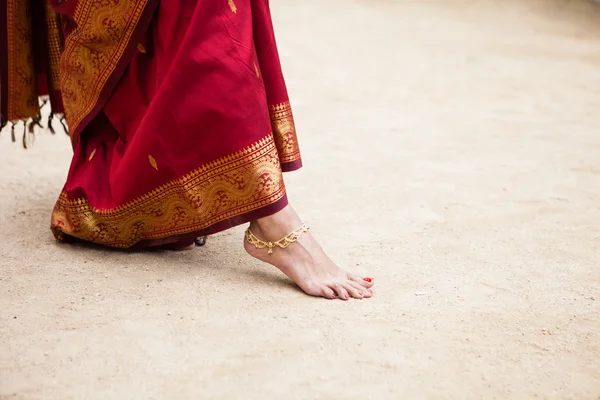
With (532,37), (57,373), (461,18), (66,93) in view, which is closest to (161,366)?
(57,373)

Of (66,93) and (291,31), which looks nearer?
(66,93)

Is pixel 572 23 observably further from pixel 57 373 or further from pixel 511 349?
pixel 57 373

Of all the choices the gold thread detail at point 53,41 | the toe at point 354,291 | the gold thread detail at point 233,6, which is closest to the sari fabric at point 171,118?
the gold thread detail at point 233,6

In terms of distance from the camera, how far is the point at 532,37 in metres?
4.77

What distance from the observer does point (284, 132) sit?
1.74 m

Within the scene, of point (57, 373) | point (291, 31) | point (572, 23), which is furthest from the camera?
point (572, 23)

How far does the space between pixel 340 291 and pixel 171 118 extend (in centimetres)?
49

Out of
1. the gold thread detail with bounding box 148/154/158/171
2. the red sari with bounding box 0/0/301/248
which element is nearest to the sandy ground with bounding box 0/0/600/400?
the red sari with bounding box 0/0/301/248

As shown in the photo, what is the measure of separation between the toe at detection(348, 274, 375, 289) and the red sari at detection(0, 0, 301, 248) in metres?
0.22

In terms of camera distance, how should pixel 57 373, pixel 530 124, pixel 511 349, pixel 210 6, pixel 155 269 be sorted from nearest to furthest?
1. pixel 57 373
2. pixel 511 349
3. pixel 210 6
4. pixel 155 269
5. pixel 530 124

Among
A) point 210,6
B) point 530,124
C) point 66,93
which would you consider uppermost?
point 210,6

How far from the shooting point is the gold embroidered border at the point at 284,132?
173 cm

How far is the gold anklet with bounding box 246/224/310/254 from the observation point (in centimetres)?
169

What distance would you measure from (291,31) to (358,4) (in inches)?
38.5
